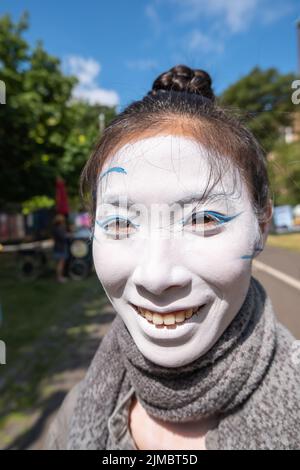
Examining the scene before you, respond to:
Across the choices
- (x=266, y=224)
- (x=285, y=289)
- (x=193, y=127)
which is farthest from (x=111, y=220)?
(x=285, y=289)

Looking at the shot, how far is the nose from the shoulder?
1.96ft

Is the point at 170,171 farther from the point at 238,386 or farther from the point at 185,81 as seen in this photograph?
the point at 238,386

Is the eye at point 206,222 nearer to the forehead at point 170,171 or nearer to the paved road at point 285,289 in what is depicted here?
the forehead at point 170,171

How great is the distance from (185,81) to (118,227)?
17.7 inches

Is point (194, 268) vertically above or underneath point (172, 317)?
above

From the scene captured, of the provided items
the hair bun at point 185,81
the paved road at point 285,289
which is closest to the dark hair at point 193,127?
the hair bun at point 185,81

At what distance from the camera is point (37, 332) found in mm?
4504

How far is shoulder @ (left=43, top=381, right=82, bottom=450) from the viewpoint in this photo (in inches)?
45.6

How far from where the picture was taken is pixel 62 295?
650 cm

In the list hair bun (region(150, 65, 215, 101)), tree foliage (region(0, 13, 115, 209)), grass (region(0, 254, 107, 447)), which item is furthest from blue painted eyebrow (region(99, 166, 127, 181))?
tree foliage (region(0, 13, 115, 209))

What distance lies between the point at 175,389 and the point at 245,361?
17 centimetres

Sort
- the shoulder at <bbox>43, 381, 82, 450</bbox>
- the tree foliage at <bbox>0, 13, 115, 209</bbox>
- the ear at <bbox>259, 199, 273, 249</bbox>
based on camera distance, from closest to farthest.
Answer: the ear at <bbox>259, 199, 273, 249</bbox>
the shoulder at <bbox>43, 381, 82, 450</bbox>
the tree foliage at <bbox>0, 13, 115, 209</bbox>

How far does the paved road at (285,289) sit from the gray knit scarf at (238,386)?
66.7 inches

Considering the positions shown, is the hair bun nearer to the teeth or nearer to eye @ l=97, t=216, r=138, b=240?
eye @ l=97, t=216, r=138, b=240
